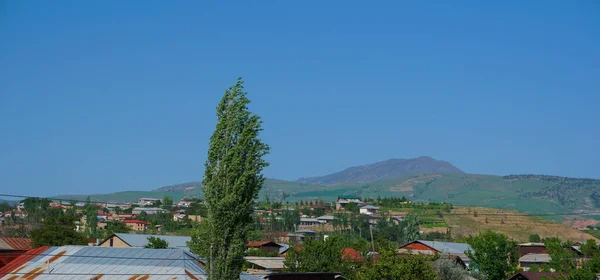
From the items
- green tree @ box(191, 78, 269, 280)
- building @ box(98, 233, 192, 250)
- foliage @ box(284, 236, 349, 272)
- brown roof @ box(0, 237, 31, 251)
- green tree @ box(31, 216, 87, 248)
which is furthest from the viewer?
building @ box(98, 233, 192, 250)

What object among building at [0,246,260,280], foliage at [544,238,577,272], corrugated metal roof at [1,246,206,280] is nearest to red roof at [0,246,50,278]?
building at [0,246,260,280]

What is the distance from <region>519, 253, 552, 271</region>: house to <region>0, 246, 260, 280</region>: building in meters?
59.0

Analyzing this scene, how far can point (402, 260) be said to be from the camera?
48812mm

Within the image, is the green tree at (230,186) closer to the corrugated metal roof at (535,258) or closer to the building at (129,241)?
the building at (129,241)

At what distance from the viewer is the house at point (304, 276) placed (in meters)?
56.0

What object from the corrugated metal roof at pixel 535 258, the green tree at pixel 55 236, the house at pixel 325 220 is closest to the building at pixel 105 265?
the green tree at pixel 55 236

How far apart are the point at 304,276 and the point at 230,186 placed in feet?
76.7

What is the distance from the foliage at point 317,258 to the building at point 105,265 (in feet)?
63.8

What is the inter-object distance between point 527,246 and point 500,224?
74093mm

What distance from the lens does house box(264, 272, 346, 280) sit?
56000 millimetres

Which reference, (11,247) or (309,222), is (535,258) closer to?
(11,247)

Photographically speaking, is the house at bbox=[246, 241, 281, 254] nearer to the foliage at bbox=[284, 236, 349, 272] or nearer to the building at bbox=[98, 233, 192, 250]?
the building at bbox=[98, 233, 192, 250]

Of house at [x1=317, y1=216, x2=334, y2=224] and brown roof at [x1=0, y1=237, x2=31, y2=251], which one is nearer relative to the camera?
brown roof at [x1=0, y1=237, x2=31, y2=251]

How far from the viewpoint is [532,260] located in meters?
98.6
